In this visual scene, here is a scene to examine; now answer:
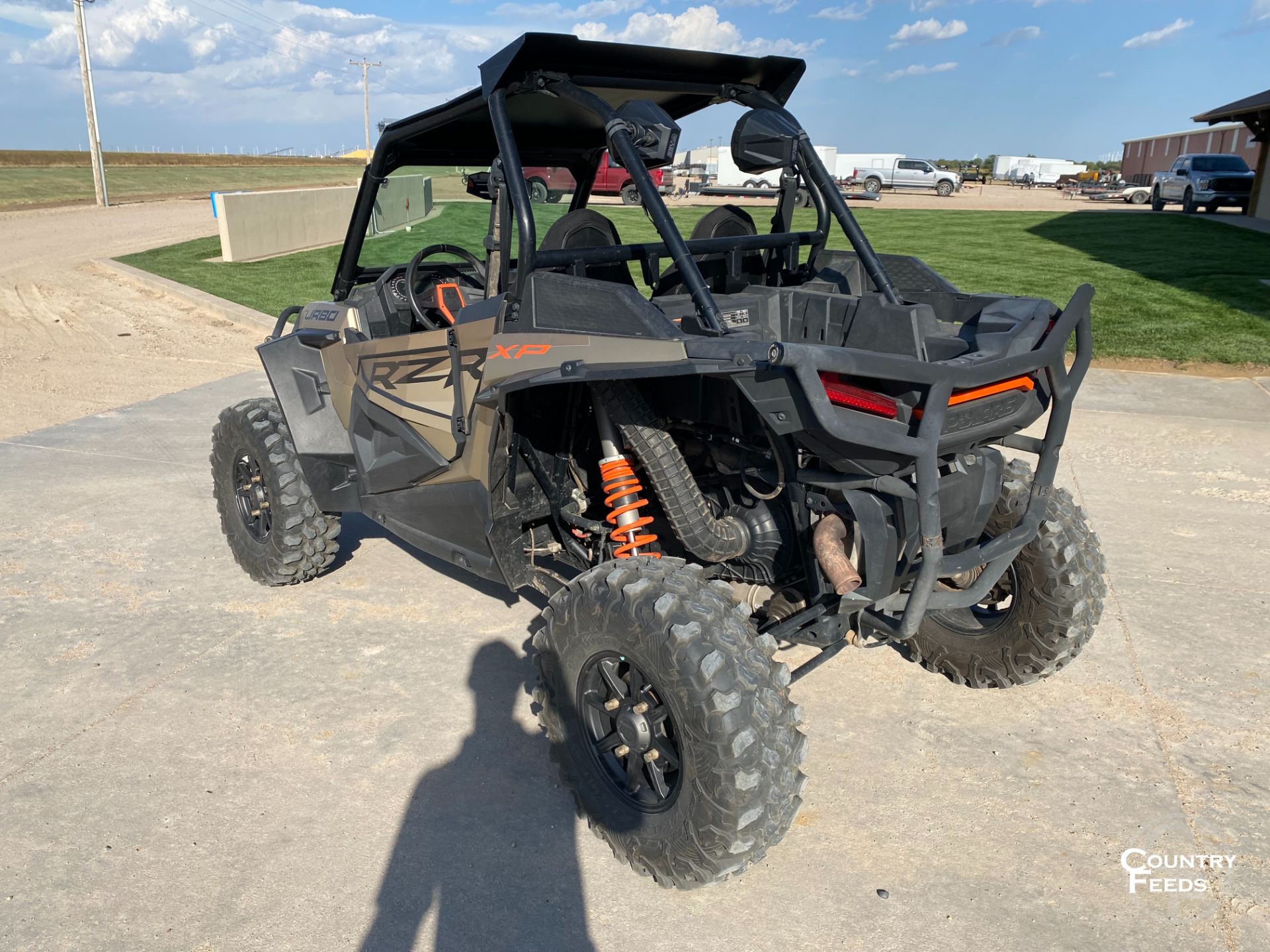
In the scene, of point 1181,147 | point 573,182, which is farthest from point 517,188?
point 1181,147

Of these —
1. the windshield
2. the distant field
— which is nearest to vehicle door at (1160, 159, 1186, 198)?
the windshield

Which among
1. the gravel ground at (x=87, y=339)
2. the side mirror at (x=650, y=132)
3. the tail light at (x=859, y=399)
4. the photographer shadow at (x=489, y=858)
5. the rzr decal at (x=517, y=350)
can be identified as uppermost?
the side mirror at (x=650, y=132)

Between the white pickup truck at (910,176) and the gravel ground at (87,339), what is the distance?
34.7 m

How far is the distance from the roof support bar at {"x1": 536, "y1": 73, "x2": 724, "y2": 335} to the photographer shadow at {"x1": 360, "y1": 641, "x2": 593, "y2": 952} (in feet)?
5.23

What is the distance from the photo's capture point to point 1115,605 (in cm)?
448

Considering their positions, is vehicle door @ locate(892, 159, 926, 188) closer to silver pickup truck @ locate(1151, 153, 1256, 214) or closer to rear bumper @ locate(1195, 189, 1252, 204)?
silver pickup truck @ locate(1151, 153, 1256, 214)

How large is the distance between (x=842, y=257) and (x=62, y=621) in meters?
3.66

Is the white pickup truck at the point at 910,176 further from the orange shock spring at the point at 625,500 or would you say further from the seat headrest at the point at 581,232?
the orange shock spring at the point at 625,500

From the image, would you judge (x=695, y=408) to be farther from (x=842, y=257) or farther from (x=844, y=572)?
(x=842, y=257)

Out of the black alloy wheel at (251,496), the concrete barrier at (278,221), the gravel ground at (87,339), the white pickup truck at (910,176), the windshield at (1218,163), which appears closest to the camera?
the black alloy wheel at (251,496)

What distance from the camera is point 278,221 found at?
18953 millimetres

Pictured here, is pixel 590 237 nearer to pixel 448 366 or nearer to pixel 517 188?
pixel 517 188

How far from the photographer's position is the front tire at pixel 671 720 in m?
2.51

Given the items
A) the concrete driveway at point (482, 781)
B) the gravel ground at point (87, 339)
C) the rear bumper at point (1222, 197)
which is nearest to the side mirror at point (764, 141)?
the concrete driveway at point (482, 781)
